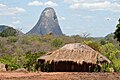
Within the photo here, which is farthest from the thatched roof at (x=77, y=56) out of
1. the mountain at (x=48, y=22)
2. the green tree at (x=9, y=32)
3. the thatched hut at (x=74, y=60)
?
the mountain at (x=48, y=22)

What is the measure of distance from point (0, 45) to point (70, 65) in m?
27.8

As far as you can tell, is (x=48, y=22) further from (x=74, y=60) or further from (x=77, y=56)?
(x=74, y=60)

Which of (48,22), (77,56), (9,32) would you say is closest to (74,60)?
(77,56)

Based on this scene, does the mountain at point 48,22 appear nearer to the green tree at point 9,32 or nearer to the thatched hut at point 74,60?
the green tree at point 9,32

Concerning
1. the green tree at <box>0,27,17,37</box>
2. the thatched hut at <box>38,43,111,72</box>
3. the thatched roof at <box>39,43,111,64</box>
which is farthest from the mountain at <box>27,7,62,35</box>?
the thatched hut at <box>38,43,111,72</box>

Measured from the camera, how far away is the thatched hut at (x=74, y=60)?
25266mm

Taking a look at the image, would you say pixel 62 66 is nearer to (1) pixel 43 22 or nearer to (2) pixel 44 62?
(2) pixel 44 62

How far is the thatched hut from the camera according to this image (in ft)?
82.9

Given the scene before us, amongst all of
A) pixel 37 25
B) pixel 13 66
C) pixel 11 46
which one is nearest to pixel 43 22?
pixel 37 25

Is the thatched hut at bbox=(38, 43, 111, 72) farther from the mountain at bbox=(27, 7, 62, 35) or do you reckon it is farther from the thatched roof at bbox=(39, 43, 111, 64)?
the mountain at bbox=(27, 7, 62, 35)

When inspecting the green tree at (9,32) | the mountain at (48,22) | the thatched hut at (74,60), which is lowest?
the thatched hut at (74,60)

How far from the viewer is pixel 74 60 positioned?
25.3 meters

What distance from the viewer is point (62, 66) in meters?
25.8

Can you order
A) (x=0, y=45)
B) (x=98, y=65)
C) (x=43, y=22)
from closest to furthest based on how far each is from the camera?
1. (x=98, y=65)
2. (x=0, y=45)
3. (x=43, y=22)
